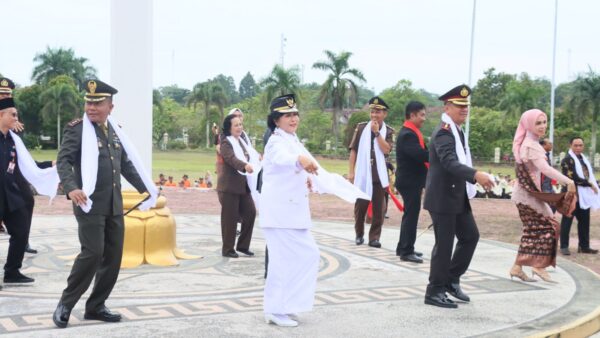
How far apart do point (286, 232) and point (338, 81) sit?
51691 mm

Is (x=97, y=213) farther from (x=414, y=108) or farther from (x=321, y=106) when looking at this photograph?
(x=321, y=106)

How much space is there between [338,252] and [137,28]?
12.6ft

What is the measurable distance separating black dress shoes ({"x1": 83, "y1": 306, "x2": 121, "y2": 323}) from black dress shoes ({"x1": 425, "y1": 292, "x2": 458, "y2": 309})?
8.73ft

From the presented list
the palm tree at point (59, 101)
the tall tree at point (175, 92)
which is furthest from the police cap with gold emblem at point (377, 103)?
the tall tree at point (175, 92)

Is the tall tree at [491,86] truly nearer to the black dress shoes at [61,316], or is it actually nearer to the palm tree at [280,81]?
the palm tree at [280,81]

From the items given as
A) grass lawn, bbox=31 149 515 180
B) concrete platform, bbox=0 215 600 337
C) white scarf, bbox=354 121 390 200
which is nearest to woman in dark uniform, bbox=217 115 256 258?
concrete platform, bbox=0 215 600 337

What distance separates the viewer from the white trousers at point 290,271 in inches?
212

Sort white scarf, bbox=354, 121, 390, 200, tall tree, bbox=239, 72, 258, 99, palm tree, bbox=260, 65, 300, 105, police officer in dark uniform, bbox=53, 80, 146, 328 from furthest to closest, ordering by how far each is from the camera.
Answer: tall tree, bbox=239, 72, 258, 99
palm tree, bbox=260, 65, 300, 105
white scarf, bbox=354, 121, 390, 200
police officer in dark uniform, bbox=53, 80, 146, 328

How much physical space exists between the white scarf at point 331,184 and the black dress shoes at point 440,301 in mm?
1401

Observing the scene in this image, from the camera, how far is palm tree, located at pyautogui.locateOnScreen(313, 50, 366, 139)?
5550cm

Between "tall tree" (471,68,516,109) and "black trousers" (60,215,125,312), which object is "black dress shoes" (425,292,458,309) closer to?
"black trousers" (60,215,125,312)

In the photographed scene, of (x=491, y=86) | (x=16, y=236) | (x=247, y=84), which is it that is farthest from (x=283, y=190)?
(x=247, y=84)

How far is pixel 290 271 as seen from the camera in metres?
5.43

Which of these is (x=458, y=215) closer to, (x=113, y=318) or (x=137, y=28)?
(x=113, y=318)
